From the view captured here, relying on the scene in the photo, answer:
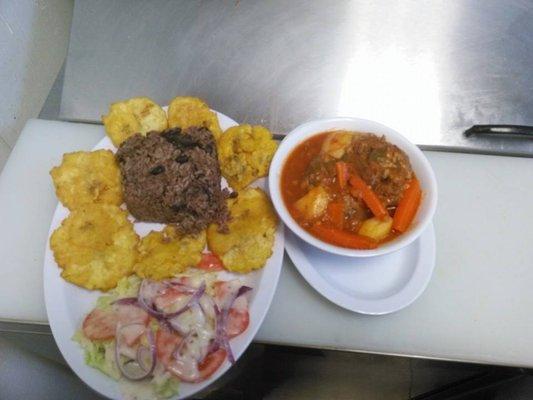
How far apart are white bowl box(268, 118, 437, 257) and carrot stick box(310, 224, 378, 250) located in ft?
0.07

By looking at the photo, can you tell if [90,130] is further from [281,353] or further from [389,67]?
[389,67]

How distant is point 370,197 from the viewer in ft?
4.79

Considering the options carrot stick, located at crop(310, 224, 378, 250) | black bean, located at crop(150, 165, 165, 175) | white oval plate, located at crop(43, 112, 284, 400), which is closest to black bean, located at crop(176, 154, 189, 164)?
black bean, located at crop(150, 165, 165, 175)

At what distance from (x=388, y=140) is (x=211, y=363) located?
971 mm

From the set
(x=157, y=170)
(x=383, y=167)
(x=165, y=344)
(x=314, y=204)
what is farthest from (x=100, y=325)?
(x=383, y=167)

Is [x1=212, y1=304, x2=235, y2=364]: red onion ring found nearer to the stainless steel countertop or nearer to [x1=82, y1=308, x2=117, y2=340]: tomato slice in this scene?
[x1=82, y1=308, x2=117, y2=340]: tomato slice

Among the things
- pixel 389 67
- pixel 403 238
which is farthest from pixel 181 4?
pixel 403 238

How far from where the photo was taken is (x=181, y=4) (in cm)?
263

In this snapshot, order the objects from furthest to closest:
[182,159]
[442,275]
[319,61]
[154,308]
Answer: [319,61] → [442,275] → [182,159] → [154,308]

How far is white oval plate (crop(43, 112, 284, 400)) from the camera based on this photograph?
1.37 meters

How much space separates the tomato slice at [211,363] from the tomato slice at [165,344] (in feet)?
0.35

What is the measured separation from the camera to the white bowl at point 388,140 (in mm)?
1389

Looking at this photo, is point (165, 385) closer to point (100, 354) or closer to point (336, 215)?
point (100, 354)

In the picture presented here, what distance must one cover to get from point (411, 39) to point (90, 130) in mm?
1824
